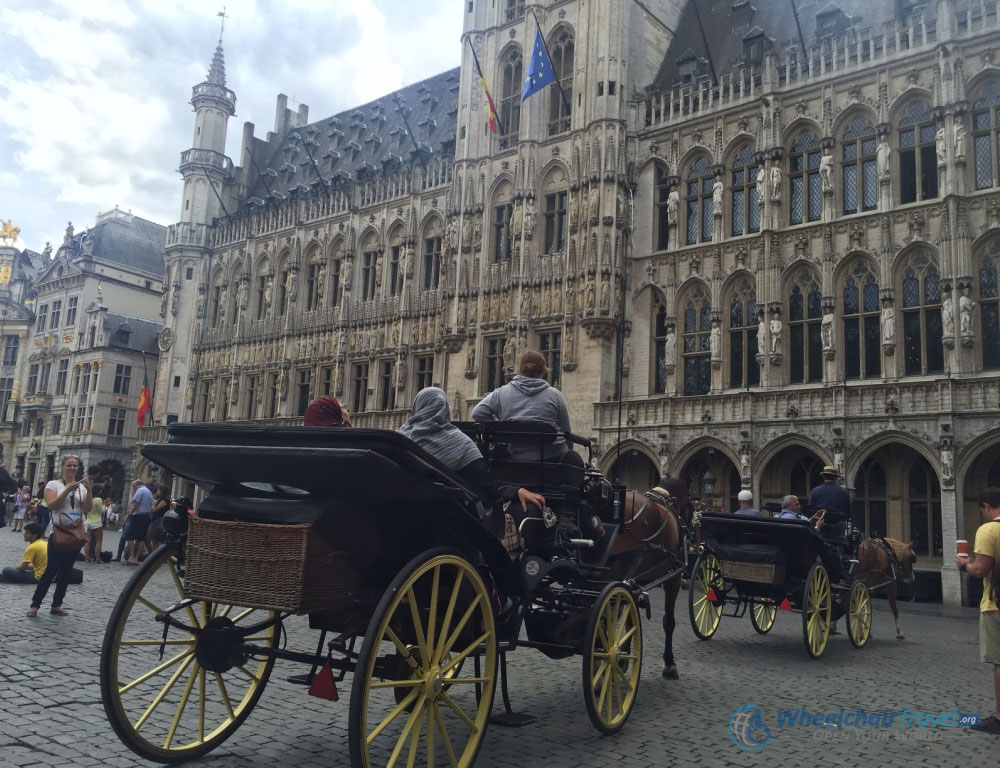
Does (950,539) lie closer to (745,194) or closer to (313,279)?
(745,194)

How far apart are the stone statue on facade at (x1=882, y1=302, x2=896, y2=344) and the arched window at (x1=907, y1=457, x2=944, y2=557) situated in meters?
3.12

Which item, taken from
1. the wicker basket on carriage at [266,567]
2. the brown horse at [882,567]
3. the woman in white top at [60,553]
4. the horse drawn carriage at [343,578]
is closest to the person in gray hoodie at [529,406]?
the horse drawn carriage at [343,578]

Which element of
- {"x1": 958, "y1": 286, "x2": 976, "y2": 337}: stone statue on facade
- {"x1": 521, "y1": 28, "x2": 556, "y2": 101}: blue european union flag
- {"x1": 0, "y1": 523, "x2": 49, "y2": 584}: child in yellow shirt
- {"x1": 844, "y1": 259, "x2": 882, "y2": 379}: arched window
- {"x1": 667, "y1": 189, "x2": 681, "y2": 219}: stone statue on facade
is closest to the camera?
{"x1": 0, "y1": 523, "x2": 49, "y2": 584}: child in yellow shirt

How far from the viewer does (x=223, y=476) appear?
4406mm

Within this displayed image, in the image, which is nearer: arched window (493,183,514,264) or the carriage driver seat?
the carriage driver seat

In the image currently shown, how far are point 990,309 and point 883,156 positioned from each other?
4.92 meters

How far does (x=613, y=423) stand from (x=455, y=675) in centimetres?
1981

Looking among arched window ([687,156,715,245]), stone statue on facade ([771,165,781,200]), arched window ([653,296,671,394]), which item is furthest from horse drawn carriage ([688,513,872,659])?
arched window ([687,156,715,245])

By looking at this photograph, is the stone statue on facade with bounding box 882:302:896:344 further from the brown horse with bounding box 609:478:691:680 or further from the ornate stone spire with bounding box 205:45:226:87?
the ornate stone spire with bounding box 205:45:226:87

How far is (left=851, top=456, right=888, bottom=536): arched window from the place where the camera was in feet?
67.4

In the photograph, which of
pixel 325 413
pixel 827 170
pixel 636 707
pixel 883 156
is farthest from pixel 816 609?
pixel 827 170

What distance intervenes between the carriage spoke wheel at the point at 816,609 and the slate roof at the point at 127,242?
52.0 meters

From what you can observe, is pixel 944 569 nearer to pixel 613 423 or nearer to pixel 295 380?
pixel 613 423

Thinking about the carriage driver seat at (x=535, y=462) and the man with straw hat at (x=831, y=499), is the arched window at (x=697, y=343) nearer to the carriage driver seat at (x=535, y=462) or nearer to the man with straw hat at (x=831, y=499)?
the man with straw hat at (x=831, y=499)
